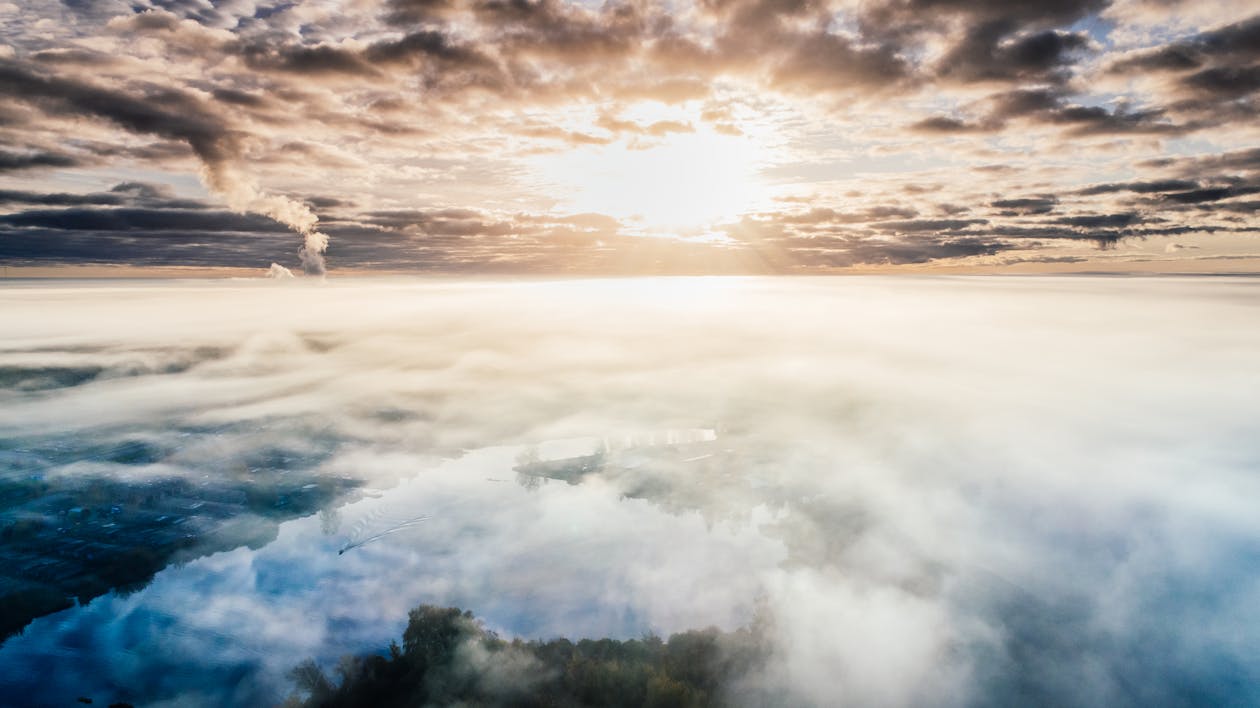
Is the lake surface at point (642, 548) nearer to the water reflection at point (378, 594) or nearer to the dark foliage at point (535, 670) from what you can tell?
the water reflection at point (378, 594)

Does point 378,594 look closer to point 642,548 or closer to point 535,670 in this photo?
point 535,670

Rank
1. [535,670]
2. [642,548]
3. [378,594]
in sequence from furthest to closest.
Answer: [642,548], [378,594], [535,670]

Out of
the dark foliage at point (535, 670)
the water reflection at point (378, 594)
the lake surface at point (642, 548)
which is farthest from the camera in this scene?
the lake surface at point (642, 548)

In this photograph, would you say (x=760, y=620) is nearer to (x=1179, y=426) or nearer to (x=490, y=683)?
(x=490, y=683)

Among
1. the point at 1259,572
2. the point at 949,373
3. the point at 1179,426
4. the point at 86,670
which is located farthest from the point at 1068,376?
the point at 86,670

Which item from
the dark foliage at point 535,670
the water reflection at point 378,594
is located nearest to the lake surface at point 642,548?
the water reflection at point 378,594

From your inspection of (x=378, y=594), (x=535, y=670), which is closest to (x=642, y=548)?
(x=535, y=670)

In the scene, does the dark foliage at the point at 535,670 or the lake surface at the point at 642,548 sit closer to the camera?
the dark foliage at the point at 535,670

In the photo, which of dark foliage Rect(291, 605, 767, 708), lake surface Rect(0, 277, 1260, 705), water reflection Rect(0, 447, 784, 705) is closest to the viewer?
dark foliage Rect(291, 605, 767, 708)

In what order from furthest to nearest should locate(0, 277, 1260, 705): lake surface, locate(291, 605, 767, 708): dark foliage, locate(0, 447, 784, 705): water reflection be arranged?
locate(0, 277, 1260, 705): lake surface
locate(0, 447, 784, 705): water reflection
locate(291, 605, 767, 708): dark foliage

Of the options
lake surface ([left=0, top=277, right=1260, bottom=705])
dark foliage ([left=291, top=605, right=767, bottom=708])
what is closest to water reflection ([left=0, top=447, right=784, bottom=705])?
lake surface ([left=0, top=277, right=1260, bottom=705])

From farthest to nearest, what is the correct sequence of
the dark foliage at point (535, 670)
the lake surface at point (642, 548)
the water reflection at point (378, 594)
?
the lake surface at point (642, 548) < the water reflection at point (378, 594) < the dark foliage at point (535, 670)

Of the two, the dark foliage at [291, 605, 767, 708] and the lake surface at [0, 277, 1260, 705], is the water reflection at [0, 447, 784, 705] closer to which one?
the lake surface at [0, 277, 1260, 705]
